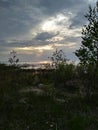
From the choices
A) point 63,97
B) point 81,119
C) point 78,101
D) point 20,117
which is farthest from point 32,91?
point 81,119

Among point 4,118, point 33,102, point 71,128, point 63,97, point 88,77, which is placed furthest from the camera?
point 88,77

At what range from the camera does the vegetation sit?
13.6 meters

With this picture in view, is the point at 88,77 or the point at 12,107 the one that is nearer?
the point at 12,107

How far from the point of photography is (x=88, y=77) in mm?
21797

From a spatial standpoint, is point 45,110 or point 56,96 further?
point 56,96

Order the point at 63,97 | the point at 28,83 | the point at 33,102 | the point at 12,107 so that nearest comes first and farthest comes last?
the point at 12,107
the point at 33,102
the point at 63,97
the point at 28,83

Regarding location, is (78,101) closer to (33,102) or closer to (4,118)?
(33,102)

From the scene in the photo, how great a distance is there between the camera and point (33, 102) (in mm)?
17453

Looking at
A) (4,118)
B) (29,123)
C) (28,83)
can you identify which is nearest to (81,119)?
(29,123)

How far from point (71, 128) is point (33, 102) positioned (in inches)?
193

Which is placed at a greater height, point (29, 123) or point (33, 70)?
point (33, 70)

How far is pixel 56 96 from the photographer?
19516 millimetres

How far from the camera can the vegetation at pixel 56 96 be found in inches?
535

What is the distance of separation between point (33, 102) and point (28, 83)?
7.03m
